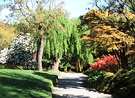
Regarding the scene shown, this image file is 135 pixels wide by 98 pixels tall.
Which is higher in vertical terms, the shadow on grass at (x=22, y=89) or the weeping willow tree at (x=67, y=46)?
the weeping willow tree at (x=67, y=46)

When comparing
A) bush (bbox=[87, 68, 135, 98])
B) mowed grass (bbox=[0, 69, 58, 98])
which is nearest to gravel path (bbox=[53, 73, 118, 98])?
bush (bbox=[87, 68, 135, 98])

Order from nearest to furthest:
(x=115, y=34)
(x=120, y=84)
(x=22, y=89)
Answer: (x=22, y=89), (x=120, y=84), (x=115, y=34)

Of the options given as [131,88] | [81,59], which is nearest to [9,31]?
[81,59]

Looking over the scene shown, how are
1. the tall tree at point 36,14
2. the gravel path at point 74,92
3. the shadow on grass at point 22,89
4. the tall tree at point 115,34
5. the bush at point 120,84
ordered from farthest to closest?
1. the tall tree at point 36,14
2. the tall tree at point 115,34
3. the gravel path at point 74,92
4. the bush at point 120,84
5. the shadow on grass at point 22,89

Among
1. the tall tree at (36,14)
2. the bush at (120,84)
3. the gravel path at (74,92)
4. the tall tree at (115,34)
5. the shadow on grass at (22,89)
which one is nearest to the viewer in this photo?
the shadow on grass at (22,89)

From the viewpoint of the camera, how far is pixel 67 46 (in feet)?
71.2

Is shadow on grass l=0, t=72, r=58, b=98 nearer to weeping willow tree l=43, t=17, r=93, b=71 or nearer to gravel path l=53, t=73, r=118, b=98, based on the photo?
gravel path l=53, t=73, r=118, b=98

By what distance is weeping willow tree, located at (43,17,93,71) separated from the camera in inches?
815

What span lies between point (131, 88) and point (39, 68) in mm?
12116

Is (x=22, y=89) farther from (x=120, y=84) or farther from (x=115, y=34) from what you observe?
(x=115, y=34)

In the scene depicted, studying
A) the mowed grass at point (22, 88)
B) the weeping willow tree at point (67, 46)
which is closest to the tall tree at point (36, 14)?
the weeping willow tree at point (67, 46)

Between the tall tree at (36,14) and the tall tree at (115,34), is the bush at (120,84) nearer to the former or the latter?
the tall tree at (115,34)

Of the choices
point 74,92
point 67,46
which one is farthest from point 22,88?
point 67,46

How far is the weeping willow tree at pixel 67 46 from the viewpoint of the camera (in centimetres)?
2070
